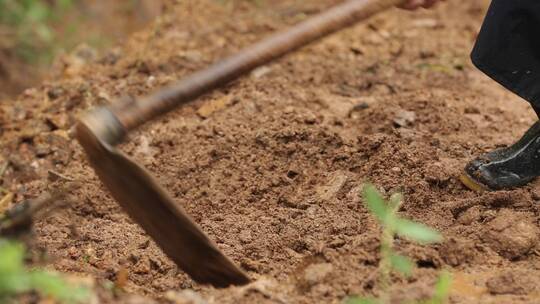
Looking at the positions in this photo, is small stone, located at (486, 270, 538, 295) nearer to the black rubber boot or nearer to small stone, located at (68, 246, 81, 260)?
the black rubber boot

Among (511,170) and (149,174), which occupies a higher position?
(149,174)

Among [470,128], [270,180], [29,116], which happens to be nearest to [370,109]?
[470,128]

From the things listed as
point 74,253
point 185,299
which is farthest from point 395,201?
point 74,253

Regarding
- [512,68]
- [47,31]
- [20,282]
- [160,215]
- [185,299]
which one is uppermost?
[47,31]

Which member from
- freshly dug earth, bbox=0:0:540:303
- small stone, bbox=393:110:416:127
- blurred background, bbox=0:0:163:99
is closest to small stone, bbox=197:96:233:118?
freshly dug earth, bbox=0:0:540:303

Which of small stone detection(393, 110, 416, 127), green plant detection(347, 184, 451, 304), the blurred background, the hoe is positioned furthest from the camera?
the blurred background

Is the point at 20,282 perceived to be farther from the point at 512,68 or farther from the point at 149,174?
the point at 512,68

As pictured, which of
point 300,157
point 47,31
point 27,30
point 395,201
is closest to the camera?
point 395,201
